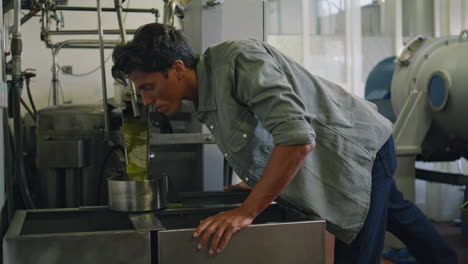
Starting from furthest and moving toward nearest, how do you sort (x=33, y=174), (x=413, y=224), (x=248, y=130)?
(x=33, y=174) < (x=413, y=224) < (x=248, y=130)

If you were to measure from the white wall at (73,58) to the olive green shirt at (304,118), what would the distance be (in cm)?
252

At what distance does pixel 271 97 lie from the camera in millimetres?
999

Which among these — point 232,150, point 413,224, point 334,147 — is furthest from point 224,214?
point 413,224

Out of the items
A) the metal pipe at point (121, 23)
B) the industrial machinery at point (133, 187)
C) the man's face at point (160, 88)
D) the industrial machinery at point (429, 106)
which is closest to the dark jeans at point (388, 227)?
the industrial machinery at point (133, 187)

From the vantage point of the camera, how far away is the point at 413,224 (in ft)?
4.52

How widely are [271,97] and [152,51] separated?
29 cm

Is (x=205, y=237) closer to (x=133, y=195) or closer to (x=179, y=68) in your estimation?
(x=133, y=195)

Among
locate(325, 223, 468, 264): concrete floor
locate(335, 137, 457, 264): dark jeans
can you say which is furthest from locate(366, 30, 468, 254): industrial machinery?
locate(335, 137, 457, 264): dark jeans

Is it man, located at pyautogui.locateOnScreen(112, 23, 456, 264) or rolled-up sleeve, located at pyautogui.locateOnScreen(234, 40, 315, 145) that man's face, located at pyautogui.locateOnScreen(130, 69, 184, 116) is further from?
rolled-up sleeve, located at pyautogui.locateOnScreen(234, 40, 315, 145)

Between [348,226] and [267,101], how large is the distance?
40cm

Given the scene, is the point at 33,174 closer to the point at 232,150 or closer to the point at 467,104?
the point at 232,150

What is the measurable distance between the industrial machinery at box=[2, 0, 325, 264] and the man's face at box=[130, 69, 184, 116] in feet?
0.30

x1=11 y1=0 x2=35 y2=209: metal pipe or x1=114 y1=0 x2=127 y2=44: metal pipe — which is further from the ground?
x1=114 y1=0 x2=127 y2=44: metal pipe

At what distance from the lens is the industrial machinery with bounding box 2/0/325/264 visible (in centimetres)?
86
